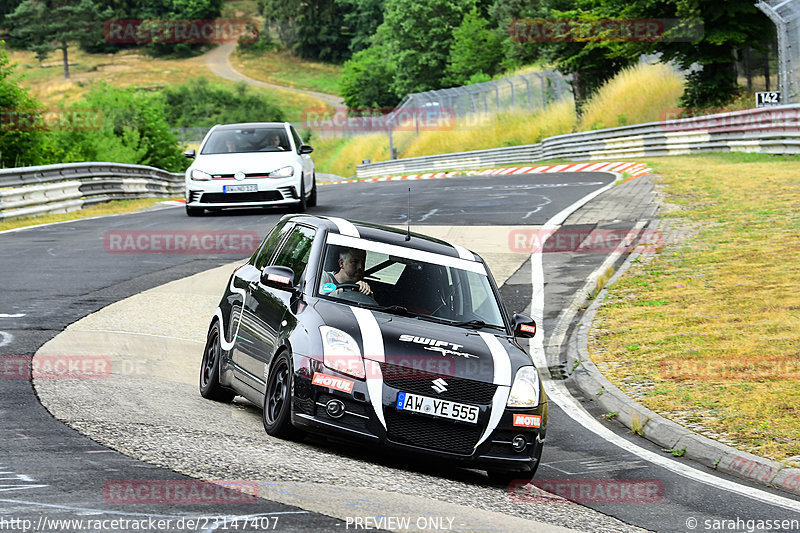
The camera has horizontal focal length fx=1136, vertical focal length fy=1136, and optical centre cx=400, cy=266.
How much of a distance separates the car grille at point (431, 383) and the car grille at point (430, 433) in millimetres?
159

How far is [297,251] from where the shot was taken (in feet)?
28.7

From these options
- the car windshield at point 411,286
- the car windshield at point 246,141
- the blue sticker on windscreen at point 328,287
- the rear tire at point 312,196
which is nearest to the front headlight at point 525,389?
the car windshield at point 411,286

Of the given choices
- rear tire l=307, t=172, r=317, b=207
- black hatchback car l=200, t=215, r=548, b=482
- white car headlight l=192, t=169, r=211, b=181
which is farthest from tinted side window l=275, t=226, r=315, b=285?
rear tire l=307, t=172, r=317, b=207

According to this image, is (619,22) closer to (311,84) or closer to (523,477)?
(523,477)

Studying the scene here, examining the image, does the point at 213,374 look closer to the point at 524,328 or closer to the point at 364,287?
the point at 364,287

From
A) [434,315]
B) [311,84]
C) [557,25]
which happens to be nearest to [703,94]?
→ [557,25]

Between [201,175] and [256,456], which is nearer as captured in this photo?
[256,456]

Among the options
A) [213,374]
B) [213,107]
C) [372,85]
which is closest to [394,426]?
[213,374]

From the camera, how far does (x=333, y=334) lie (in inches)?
291

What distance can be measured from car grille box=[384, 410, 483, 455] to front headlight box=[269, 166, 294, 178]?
15.7 metres

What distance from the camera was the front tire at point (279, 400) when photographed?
735 cm

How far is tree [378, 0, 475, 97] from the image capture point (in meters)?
97.9

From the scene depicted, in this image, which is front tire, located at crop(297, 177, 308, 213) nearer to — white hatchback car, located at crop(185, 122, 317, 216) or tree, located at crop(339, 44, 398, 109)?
white hatchback car, located at crop(185, 122, 317, 216)

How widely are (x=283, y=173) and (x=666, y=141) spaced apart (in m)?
20.0
